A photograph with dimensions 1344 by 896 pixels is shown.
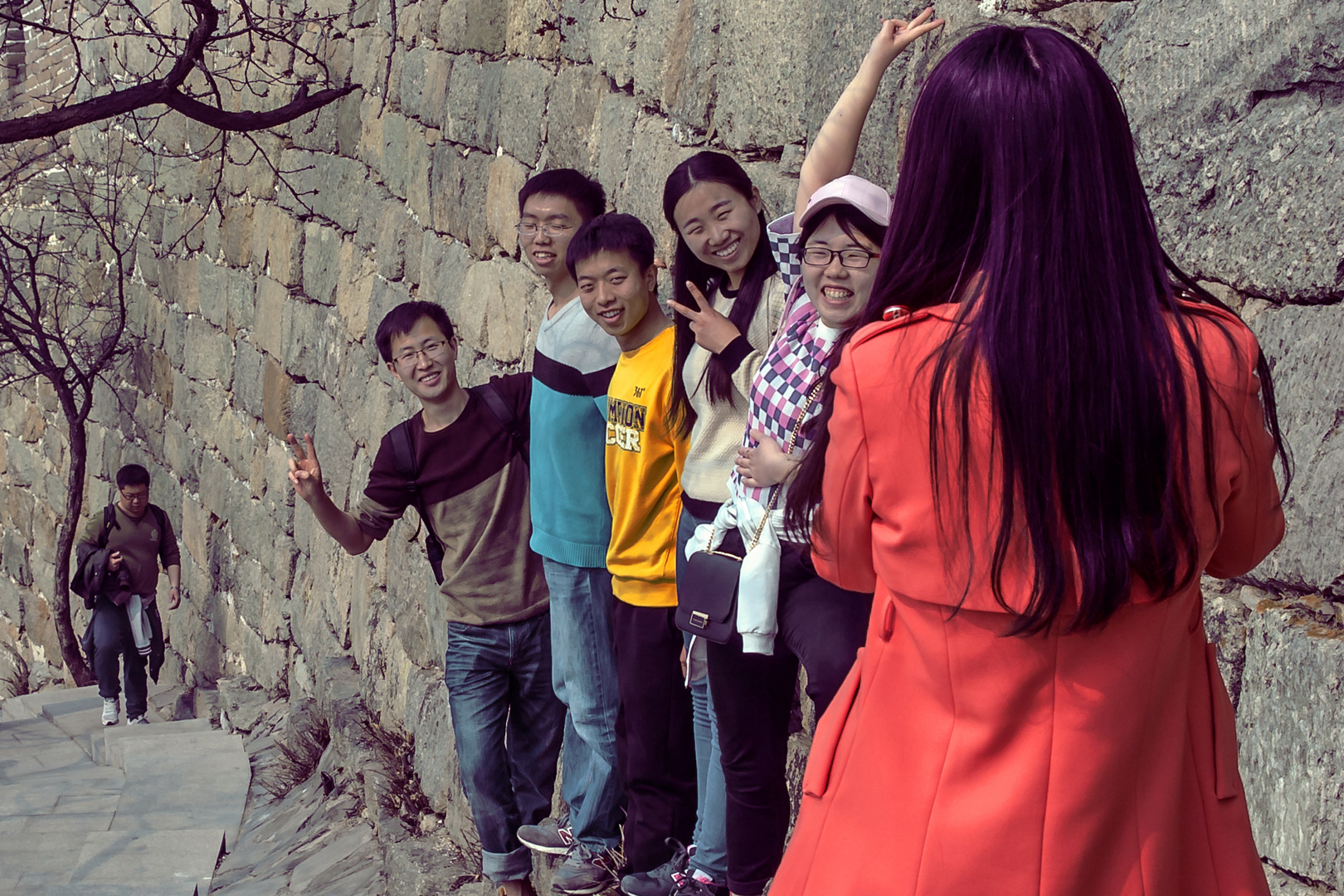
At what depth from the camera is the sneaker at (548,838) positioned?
322cm

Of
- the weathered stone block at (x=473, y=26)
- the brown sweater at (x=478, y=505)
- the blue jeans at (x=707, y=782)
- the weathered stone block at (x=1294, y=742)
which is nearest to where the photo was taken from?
the weathered stone block at (x=1294, y=742)

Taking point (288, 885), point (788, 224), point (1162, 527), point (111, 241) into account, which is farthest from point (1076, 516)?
point (111, 241)

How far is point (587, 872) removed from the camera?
303 centimetres

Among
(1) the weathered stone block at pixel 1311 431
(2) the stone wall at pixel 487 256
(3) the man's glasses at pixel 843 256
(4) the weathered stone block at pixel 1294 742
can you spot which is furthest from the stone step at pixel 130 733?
(1) the weathered stone block at pixel 1311 431

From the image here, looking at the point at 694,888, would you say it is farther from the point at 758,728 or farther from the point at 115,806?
the point at 115,806

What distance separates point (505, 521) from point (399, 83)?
2.66m

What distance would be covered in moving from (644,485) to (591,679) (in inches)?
21.8

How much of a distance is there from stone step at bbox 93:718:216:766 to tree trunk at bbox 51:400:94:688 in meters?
2.34

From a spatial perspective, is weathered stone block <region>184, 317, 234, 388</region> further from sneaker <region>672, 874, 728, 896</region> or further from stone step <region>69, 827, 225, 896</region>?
sneaker <region>672, 874, 728, 896</region>

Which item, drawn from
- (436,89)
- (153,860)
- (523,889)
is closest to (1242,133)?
(523,889)

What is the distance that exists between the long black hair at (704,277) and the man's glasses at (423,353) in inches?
36.4

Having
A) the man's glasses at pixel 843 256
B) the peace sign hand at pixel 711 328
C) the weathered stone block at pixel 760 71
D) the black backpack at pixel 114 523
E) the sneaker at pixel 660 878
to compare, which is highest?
the weathered stone block at pixel 760 71

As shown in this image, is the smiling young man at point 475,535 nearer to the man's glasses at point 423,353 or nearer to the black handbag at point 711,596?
the man's glasses at point 423,353

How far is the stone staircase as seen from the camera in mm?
4984
